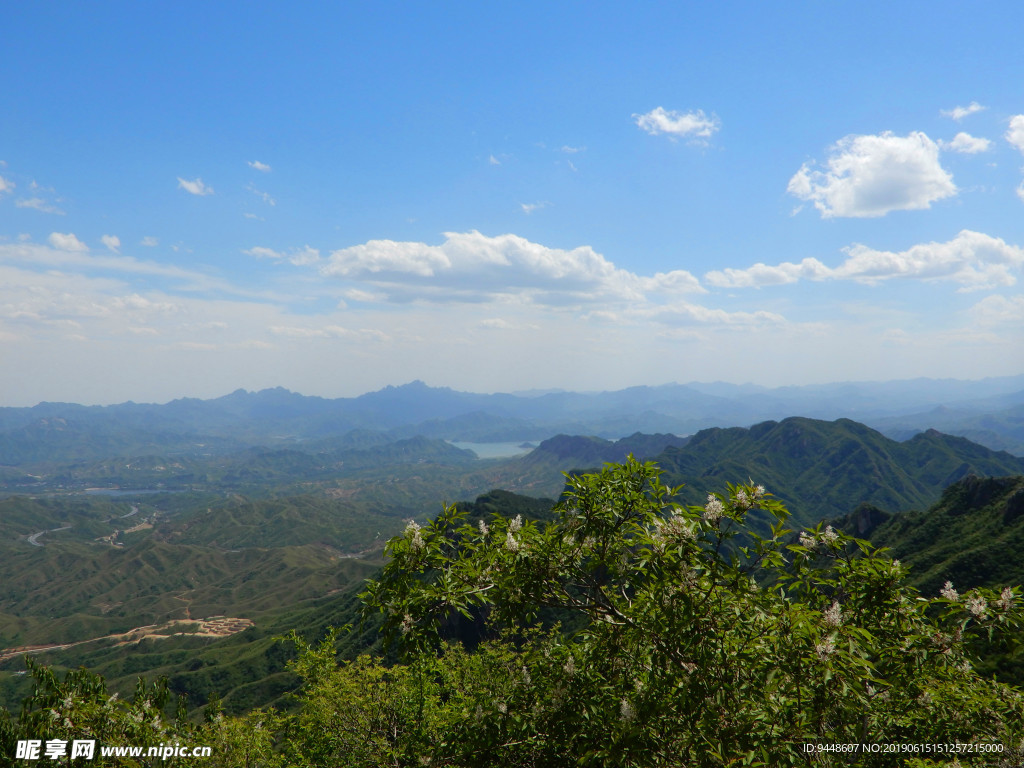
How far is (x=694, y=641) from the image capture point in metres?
7.71

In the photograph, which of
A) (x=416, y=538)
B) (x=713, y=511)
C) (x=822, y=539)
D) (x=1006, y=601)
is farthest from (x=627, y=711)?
(x=1006, y=601)

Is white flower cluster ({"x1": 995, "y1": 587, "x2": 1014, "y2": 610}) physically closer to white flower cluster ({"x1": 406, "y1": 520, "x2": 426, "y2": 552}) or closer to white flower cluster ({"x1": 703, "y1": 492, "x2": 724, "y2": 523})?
white flower cluster ({"x1": 703, "y1": 492, "x2": 724, "y2": 523})

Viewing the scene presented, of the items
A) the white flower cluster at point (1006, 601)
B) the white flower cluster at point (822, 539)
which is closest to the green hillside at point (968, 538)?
the white flower cluster at point (1006, 601)

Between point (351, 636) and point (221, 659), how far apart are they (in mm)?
54586

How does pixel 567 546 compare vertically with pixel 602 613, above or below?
above

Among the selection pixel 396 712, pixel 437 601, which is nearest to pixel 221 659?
pixel 396 712

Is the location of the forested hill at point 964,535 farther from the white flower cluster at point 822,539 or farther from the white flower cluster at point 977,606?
the white flower cluster at point 822,539

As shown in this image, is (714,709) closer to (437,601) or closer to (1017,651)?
(437,601)

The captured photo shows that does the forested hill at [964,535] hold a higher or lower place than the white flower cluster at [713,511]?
lower

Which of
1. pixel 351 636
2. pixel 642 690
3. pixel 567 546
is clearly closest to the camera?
pixel 642 690

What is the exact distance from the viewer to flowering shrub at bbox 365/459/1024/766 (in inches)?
312

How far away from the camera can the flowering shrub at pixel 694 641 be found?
7.91 meters

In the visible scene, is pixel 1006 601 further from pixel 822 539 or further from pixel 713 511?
pixel 713 511

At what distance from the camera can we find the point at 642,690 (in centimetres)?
894
